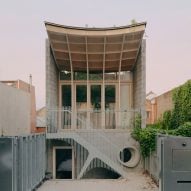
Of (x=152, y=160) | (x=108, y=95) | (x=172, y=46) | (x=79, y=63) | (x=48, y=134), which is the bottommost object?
(x=152, y=160)

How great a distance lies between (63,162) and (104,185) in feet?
12.6

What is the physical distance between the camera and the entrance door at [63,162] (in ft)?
49.3

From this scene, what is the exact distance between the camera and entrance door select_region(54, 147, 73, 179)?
15033 mm

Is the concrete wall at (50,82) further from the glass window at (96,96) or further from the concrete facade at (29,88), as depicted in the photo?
the concrete facade at (29,88)

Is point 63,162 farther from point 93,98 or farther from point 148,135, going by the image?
point 148,135

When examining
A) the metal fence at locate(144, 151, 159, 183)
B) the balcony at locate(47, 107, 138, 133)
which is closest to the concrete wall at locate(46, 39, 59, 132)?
the balcony at locate(47, 107, 138, 133)

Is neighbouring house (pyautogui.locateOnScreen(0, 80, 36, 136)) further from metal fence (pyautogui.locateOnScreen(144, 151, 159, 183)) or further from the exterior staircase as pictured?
metal fence (pyautogui.locateOnScreen(144, 151, 159, 183))

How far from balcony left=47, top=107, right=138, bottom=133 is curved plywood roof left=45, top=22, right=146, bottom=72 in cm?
220

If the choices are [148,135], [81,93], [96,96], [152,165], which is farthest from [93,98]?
[152,165]

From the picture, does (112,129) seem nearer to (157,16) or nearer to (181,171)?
(157,16)

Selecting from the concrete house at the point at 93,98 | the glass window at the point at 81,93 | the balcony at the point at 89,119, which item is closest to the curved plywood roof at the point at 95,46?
the concrete house at the point at 93,98

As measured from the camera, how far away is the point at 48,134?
13.9 meters

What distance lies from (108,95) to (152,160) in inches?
199

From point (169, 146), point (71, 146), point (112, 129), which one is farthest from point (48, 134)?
point (169, 146)
